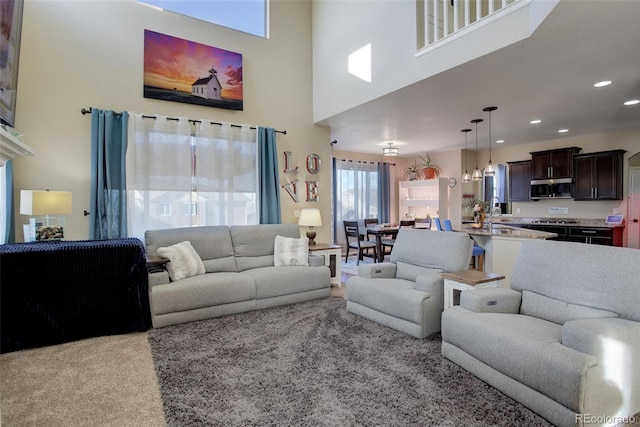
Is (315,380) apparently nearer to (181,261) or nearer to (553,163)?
(181,261)

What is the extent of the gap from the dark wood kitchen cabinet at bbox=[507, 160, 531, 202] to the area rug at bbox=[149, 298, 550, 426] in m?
5.52

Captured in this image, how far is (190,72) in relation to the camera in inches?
178

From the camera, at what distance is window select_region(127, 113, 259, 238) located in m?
4.11

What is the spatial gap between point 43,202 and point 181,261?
1.38 metres

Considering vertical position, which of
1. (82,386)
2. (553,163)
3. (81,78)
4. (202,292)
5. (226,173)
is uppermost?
(81,78)

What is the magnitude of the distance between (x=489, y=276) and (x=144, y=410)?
2.72 m

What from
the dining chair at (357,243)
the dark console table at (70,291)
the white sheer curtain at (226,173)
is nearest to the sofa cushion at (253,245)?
the white sheer curtain at (226,173)

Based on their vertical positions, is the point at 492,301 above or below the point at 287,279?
above

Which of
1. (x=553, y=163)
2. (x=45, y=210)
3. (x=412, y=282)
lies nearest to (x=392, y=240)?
(x=412, y=282)

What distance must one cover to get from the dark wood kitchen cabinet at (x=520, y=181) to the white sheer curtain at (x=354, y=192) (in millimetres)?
3060

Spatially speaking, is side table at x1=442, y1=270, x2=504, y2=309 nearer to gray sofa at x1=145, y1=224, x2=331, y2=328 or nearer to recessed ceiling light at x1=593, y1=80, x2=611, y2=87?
gray sofa at x1=145, y1=224, x2=331, y2=328

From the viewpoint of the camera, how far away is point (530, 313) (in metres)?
2.39

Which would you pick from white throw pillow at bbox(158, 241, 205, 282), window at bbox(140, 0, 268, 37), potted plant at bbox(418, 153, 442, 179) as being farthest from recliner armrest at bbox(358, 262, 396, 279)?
potted plant at bbox(418, 153, 442, 179)

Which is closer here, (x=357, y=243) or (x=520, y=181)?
(x=357, y=243)
